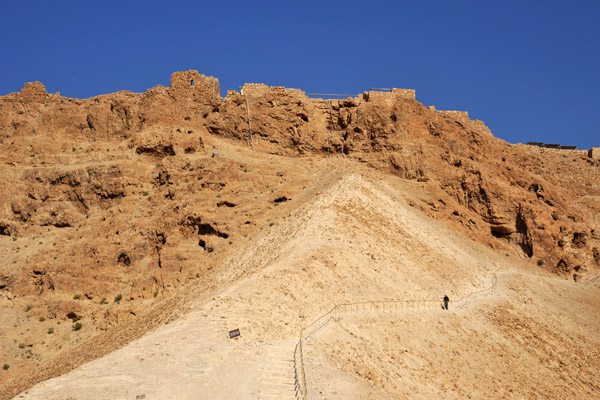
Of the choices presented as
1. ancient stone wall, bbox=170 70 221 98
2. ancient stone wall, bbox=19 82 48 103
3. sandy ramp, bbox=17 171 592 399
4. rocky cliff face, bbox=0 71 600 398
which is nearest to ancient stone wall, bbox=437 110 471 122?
rocky cliff face, bbox=0 71 600 398

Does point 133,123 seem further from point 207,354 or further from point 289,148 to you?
point 207,354

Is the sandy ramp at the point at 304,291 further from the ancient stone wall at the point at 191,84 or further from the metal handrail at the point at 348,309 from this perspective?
the ancient stone wall at the point at 191,84

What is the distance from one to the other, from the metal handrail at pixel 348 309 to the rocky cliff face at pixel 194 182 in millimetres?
9168

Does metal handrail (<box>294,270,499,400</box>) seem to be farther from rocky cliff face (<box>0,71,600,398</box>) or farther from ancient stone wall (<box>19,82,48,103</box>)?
ancient stone wall (<box>19,82,48,103</box>)

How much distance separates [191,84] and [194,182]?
8593 mm

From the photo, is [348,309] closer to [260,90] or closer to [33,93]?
[260,90]

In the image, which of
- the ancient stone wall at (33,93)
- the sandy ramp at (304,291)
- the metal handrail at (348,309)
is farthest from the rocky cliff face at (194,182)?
the metal handrail at (348,309)

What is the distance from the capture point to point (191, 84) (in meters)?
41.4

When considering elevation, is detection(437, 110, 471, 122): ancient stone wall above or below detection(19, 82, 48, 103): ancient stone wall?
above

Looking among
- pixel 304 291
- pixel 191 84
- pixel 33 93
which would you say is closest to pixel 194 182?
pixel 191 84

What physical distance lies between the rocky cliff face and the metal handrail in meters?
9.17

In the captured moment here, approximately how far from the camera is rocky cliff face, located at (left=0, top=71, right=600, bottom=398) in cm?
3183

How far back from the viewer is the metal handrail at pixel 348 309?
53.8 feet

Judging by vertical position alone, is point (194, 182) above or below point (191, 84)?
below
